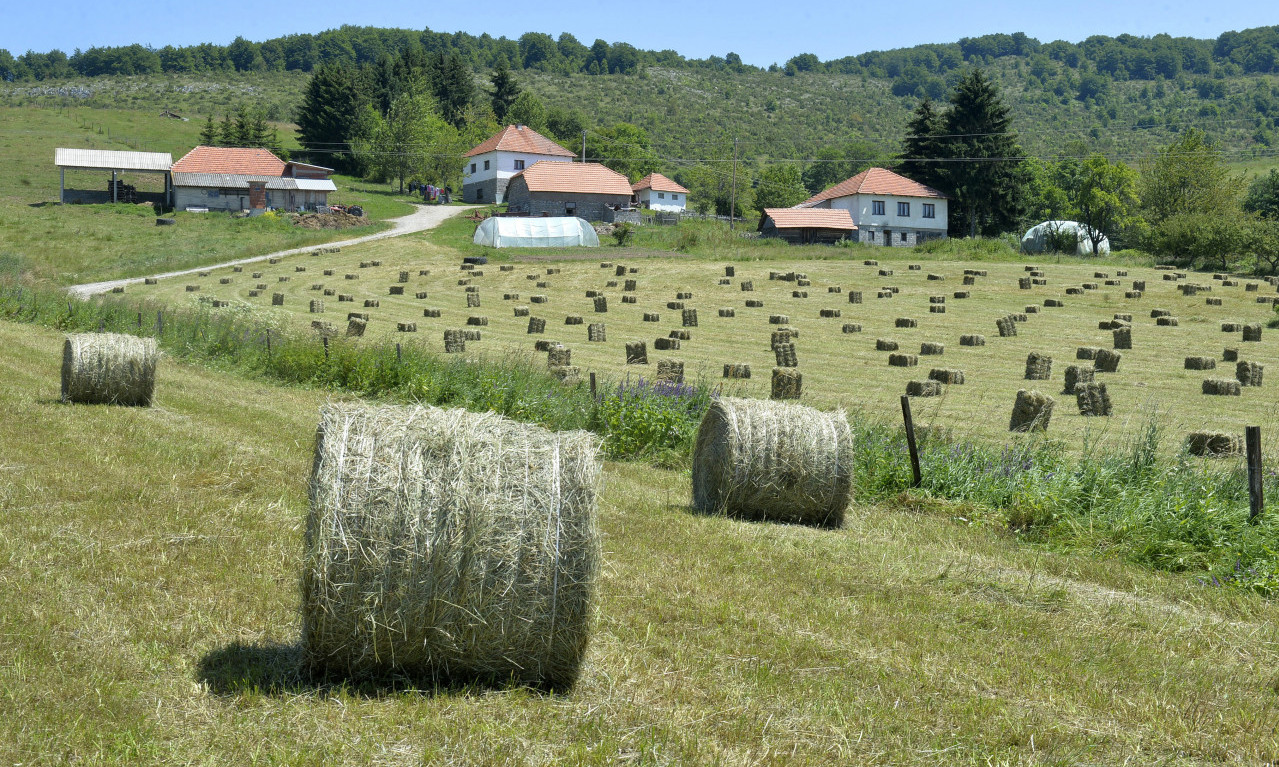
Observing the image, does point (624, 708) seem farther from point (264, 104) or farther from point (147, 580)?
point (264, 104)

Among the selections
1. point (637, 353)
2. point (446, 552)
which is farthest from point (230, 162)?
point (446, 552)

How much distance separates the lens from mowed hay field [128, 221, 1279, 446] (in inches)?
976

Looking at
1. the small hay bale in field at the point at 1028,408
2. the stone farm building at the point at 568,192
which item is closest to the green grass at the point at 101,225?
the stone farm building at the point at 568,192

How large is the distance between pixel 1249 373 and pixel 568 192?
7250cm

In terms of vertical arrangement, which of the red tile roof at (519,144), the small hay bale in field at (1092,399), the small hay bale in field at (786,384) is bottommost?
the small hay bale in field at (1092,399)

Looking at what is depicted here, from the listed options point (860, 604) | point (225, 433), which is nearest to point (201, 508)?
point (225, 433)

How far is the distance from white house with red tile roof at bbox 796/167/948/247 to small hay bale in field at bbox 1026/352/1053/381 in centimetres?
6570

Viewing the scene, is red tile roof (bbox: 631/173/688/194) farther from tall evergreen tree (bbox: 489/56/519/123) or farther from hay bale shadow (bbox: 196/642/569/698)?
hay bale shadow (bbox: 196/642/569/698)

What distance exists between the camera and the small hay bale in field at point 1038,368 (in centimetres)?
2808

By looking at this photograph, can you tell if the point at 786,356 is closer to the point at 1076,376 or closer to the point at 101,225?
the point at 1076,376

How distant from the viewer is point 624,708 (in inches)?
274

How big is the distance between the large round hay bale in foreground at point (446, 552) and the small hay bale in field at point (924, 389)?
19.4 m

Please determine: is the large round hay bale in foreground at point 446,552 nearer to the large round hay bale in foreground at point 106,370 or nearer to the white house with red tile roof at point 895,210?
the large round hay bale in foreground at point 106,370

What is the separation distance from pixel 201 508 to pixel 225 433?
A: 5.41 meters
